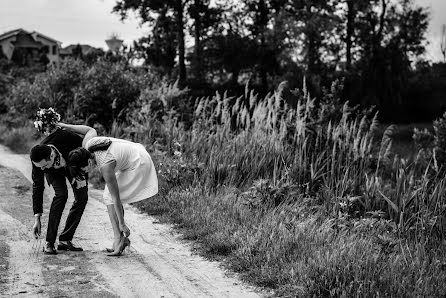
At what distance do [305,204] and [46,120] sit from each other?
124 inches

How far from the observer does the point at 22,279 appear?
461 centimetres

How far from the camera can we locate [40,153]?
4.88m

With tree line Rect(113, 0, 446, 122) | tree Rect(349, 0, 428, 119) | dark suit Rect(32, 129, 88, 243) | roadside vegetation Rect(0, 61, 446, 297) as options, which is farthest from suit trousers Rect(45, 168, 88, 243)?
tree line Rect(113, 0, 446, 122)

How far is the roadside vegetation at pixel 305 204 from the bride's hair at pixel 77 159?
143 cm

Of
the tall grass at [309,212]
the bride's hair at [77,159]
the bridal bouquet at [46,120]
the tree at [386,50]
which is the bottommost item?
the tall grass at [309,212]

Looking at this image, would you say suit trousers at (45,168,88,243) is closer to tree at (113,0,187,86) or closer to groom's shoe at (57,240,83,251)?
groom's shoe at (57,240,83,251)

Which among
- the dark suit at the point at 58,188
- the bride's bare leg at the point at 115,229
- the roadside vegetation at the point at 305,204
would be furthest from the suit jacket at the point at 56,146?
the roadside vegetation at the point at 305,204

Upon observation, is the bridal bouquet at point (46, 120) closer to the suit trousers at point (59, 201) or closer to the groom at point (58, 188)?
the groom at point (58, 188)

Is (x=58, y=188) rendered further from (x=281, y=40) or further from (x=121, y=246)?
(x=281, y=40)

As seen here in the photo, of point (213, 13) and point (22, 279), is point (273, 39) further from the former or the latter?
point (22, 279)

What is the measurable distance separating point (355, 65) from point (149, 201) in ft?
72.5

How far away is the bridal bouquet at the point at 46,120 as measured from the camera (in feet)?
16.8

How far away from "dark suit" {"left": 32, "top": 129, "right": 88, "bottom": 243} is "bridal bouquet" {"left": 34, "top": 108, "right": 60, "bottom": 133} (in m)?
0.07

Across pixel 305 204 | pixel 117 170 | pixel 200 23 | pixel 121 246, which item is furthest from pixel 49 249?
pixel 200 23
